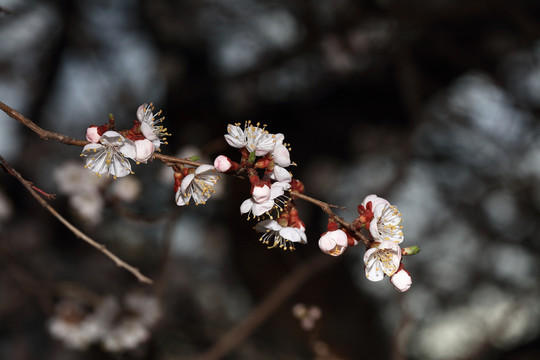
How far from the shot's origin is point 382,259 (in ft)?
3.68

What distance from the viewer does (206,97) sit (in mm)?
4348

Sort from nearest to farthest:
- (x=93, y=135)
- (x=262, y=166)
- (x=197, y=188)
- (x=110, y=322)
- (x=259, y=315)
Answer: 1. (x=93, y=135)
2. (x=262, y=166)
3. (x=197, y=188)
4. (x=110, y=322)
5. (x=259, y=315)

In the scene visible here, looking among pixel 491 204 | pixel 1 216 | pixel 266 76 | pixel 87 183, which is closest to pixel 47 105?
pixel 1 216

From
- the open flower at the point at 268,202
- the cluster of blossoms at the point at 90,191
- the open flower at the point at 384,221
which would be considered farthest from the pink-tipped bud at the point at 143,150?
the cluster of blossoms at the point at 90,191

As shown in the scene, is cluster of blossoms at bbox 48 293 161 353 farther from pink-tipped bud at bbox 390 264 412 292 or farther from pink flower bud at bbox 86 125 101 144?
pink-tipped bud at bbox 390 264 412 292

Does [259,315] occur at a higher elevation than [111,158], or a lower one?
higher

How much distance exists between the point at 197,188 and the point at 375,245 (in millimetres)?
527

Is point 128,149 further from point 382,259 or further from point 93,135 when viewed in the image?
point 382,259

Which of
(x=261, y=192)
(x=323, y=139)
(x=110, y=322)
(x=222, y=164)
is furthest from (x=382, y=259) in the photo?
(x=323, y=139)

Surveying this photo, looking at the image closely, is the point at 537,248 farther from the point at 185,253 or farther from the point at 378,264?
the point at 185,253

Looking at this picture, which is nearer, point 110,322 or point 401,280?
point 401,280

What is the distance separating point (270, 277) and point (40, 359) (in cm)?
391

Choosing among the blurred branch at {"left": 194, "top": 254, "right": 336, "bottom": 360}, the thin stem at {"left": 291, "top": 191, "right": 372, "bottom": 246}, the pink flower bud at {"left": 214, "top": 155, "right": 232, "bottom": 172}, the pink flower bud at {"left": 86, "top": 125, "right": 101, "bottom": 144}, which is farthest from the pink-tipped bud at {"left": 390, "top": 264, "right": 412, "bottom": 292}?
the blurred branch at {"left": 194, "top": 254, "right": 336, "bottom": 360}

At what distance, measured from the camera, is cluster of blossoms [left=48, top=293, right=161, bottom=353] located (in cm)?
257
